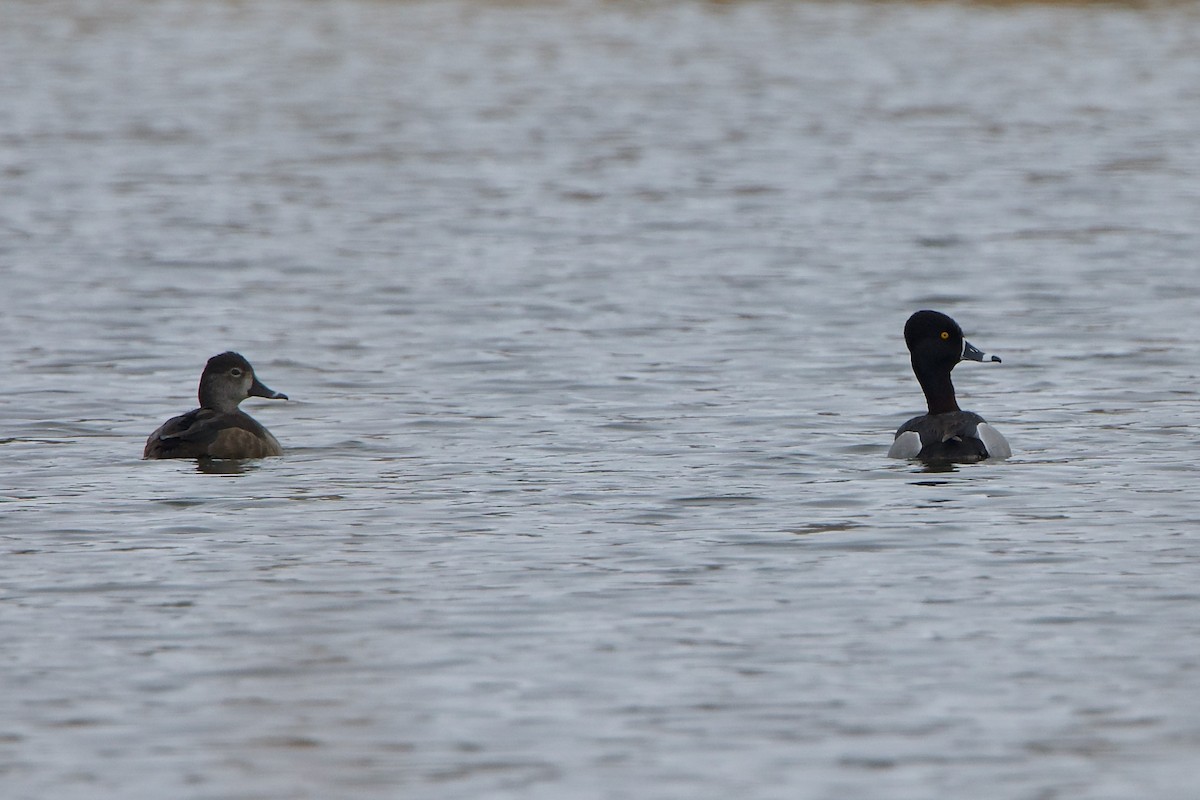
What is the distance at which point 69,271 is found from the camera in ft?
79.3

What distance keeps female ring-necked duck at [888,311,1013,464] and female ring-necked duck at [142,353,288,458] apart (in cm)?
408

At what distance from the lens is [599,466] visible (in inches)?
566

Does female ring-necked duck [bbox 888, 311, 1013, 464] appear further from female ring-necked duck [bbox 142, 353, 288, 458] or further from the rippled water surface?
female ring-necked duck [bbox 142, 353, 288, 458]

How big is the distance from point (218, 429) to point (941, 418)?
15.1ft

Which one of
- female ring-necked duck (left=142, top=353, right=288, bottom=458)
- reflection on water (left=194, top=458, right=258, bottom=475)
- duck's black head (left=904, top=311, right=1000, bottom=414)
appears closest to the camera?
reflection on water (left=194, top=458, right=258, bottom=475)

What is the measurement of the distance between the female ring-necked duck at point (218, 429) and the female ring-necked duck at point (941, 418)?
4084mm

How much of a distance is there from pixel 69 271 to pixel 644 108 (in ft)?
62.6

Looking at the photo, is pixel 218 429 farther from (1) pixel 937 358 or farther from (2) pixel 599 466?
(1) pixel 937 358

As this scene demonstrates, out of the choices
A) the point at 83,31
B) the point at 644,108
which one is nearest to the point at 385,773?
the point at 644,108

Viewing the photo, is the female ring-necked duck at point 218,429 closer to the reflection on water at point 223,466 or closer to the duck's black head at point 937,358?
the reflection on water at point 223,466

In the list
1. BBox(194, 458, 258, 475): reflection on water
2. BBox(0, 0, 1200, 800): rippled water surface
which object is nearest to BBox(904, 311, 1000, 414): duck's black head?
BBox(0, 0, 1200, 800): rippled water surface

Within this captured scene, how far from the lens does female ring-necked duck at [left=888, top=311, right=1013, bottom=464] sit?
1432 centimetres

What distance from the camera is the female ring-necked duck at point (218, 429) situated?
14477 mm

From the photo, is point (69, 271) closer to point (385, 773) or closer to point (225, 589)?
point (225, 589)
